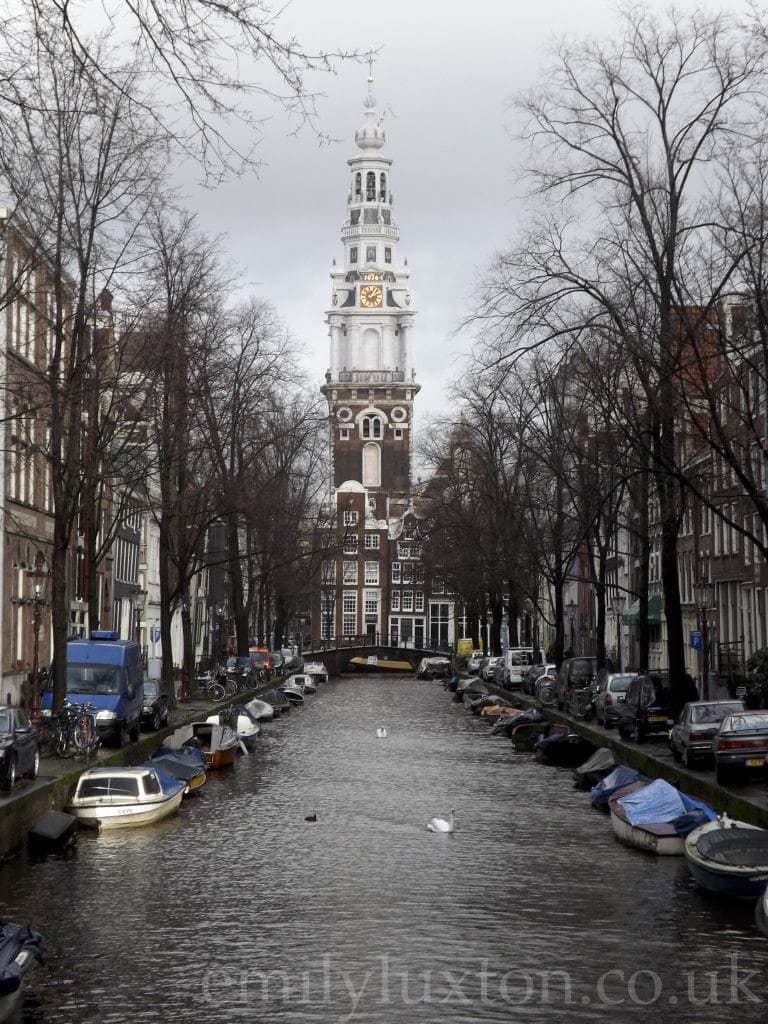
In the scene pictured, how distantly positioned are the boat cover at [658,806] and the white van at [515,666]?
51.3 m

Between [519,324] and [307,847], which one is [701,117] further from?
[307,847]

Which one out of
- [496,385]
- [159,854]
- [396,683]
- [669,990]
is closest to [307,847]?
[159,854]

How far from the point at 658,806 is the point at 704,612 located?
31.0 meters

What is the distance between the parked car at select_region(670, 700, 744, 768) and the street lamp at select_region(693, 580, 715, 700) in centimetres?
1850

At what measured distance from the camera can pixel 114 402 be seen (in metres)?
42.1

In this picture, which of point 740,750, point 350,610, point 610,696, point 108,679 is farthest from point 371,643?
point 740,750

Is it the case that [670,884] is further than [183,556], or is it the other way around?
[183,556]

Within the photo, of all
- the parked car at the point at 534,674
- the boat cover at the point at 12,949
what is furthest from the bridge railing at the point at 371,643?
the boat cover at the point at 12,949

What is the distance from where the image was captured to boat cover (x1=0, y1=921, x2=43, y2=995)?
17.0 meters

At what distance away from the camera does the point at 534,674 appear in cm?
7825

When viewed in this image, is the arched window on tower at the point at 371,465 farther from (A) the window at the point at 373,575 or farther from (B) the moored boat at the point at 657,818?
(B) the moored boat at the point at 657,818

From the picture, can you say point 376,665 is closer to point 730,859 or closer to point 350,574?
point 350,574

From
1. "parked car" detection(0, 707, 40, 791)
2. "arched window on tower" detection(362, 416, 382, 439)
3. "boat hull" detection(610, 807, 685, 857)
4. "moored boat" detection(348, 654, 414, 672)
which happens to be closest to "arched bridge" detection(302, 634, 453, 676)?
"moored boat" detection(348, 654, 414, 672)

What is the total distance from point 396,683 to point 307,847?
87464mm
